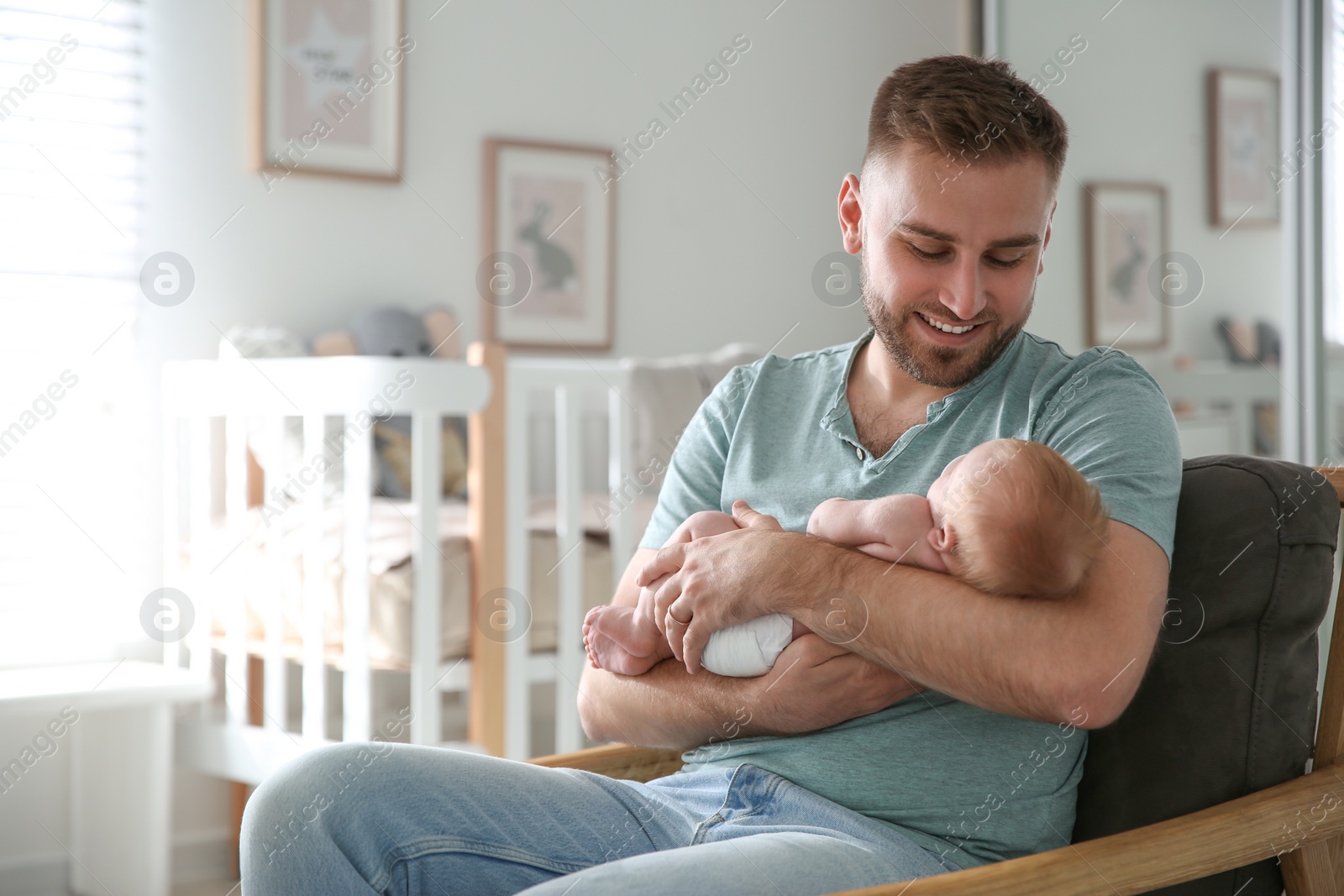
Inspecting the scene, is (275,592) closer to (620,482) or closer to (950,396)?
(620,482)

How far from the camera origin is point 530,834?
1.01 metres

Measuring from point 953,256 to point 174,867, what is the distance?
2365 mm

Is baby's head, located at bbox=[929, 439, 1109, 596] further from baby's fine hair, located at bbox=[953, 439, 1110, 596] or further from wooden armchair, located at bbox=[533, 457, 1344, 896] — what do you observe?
wooden armchair, located at bbox=[533, 457, 1344, 896]

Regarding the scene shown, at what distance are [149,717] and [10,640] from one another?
0.49 meters

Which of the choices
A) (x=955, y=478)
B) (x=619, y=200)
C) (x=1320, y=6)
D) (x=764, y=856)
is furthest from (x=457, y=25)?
(x=764, y=856)

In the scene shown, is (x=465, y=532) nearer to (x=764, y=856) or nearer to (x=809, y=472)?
(x=809, y=472)

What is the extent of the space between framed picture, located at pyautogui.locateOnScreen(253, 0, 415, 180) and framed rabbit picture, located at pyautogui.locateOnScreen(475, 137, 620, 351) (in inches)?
11.6

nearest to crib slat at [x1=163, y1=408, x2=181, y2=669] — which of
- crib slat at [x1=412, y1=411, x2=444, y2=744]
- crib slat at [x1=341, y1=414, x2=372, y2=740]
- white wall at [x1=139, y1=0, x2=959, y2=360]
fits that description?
white wall at [x1=139, y1=0, x2=959, y2=360]

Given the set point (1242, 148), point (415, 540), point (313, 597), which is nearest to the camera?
A: point (415, 540)

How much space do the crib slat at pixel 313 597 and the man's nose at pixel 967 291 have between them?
1246 mm

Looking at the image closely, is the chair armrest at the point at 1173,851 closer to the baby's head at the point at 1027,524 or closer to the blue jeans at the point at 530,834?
the blue jeans at the point at 530,834

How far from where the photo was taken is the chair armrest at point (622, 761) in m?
1.20

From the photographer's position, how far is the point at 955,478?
101 cm

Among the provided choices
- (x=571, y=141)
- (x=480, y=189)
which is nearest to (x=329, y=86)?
(x=480, y=189)
